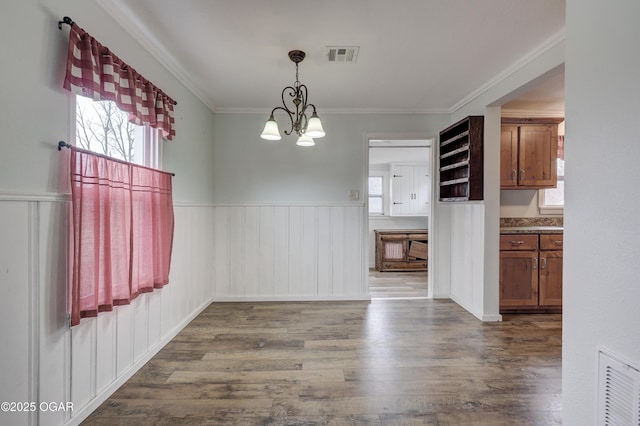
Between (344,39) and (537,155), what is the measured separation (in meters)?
2.88

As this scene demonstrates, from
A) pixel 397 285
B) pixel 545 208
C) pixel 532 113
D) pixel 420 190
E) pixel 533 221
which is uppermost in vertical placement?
pixel 532 113

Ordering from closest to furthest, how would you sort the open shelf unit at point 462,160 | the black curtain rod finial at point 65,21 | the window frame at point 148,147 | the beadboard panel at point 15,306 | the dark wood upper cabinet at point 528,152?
the beadboard panel at point 15,306 → the black curtain rod finial at point 65,21 → the window frame at point 148,147 → the open shelf unit at point 462,160 → the dark wood upper cabinet at point 528,152

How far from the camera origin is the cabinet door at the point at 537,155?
3.52 metres

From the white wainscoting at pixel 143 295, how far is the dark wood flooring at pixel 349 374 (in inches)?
9.5

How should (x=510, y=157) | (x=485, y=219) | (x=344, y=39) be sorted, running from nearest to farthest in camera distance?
(x=344, y=39) → (x=485, y=219) → (x=510, y=157)

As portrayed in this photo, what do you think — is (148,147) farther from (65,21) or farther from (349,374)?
(349,374)

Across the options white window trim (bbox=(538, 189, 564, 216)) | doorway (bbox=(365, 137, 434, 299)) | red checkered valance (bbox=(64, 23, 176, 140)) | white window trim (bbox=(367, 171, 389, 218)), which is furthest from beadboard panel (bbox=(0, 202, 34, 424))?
white window trim (bbox=(367, 171, 389, 218))

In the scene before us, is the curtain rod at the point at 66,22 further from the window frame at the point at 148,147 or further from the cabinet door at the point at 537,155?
the cabinet door at the point at 537,155

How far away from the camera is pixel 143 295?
2.24 m

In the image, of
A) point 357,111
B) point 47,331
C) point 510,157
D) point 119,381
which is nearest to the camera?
point 47,331

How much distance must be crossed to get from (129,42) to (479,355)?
143 inches

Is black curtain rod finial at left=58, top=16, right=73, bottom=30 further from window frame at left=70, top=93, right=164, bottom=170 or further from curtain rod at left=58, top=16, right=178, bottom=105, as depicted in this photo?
window frame at left=70, top=93, right=164, bottom=170

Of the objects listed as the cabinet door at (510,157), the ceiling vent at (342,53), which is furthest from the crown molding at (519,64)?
the ceiling vent at (342,53)

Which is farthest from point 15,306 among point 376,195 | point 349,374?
point 376,195
